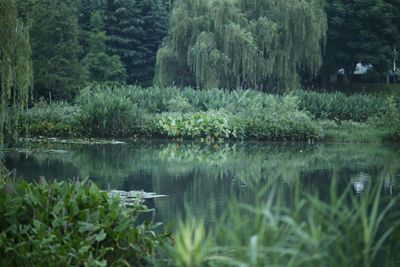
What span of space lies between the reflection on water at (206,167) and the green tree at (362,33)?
17.3m

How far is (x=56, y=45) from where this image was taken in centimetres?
3406

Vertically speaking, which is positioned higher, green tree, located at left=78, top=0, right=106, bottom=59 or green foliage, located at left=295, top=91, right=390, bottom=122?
green tree, located at left=78, top=0, right=106, bottom=59

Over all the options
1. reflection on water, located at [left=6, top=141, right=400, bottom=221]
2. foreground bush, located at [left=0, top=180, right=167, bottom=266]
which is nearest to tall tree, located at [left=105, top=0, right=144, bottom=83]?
reflection on water, located at [left=6, top=141, right=400, bottom=221]

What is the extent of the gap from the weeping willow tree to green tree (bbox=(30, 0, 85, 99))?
4.02m

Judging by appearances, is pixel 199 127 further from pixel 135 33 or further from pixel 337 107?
pixel 135 33

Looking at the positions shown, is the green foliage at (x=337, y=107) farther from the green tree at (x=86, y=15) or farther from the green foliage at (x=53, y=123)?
the green tree at (x=86, y=15)

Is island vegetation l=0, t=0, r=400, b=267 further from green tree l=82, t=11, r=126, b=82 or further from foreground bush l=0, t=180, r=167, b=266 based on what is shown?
foreground bush l=0, t=180, r=167, b=266

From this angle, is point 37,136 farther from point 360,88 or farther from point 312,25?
point 360,88

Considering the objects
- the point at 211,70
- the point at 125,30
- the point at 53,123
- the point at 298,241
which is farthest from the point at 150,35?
the point at 298,241

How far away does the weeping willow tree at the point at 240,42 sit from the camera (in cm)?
3369

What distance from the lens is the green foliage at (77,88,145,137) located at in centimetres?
2703

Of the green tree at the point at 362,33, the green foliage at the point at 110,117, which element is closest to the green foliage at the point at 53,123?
the green foliage at the point at 110,117

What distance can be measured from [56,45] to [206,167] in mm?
17356

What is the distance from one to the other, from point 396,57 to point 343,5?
434 centimetres
